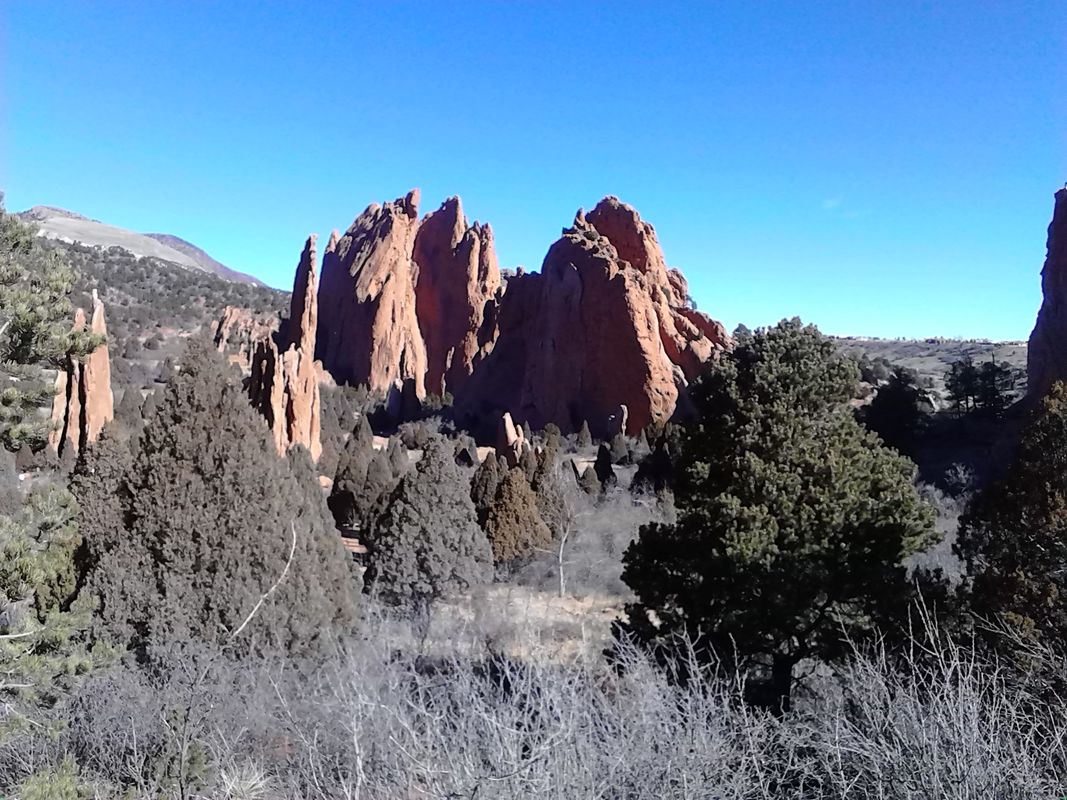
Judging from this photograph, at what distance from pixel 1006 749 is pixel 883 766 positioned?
79 centimetres

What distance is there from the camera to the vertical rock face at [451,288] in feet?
237

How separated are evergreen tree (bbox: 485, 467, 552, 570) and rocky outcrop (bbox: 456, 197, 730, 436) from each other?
25972mm

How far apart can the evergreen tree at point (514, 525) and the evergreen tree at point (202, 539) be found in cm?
1453

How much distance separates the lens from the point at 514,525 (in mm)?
22875

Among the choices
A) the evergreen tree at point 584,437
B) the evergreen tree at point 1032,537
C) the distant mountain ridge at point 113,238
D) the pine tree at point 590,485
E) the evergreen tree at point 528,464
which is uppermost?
the distant mountain ridge at point 113,238

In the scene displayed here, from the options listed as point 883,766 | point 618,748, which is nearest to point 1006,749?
→ point 883,766

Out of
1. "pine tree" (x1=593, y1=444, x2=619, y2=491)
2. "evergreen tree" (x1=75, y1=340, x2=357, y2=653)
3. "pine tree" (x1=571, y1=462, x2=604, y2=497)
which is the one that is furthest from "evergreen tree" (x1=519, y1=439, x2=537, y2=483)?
"evergreen tree" (x1=75, y1=340, x2=357, y2=653)

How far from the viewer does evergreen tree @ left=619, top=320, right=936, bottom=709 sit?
29.9ft

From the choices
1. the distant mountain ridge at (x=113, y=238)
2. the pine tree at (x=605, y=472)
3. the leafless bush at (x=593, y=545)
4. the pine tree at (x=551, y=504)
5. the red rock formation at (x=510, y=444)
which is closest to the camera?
the leafless bush at (x=593, y=545)

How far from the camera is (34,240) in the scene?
5738 mm

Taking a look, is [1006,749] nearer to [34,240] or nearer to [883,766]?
[883,766]

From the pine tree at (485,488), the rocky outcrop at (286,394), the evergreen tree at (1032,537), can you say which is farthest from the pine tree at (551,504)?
the evergreen tree at (1032,537)

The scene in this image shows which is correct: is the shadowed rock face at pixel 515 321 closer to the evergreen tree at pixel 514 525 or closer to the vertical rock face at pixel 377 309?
the vertical rock face at pixel 377 309

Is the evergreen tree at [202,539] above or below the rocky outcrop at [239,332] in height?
below
